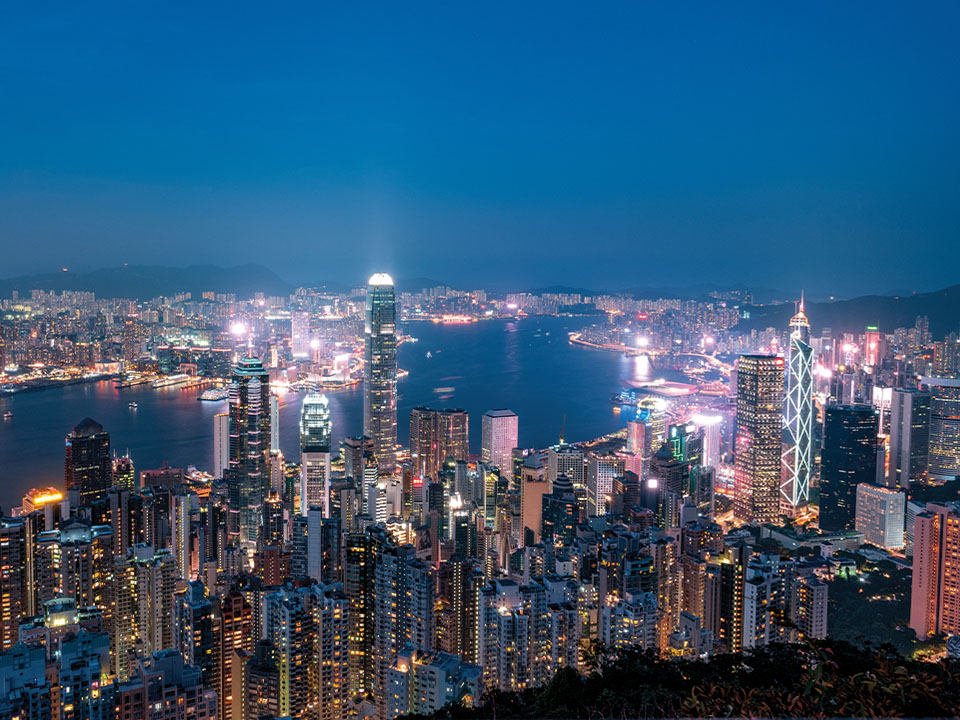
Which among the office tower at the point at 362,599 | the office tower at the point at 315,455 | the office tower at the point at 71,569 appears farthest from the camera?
the office tower at the point at 315,455

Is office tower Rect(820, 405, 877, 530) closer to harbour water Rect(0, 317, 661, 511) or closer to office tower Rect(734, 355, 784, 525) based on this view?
office tower Rect(734, 355, 784, 525)

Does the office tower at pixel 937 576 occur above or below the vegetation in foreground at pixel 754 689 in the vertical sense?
below

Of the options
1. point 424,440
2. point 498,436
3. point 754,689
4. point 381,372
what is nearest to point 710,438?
point 498,436

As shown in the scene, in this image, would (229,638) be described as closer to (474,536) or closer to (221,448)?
(474,536)

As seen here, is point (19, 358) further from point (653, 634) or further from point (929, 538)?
point (929, 538)

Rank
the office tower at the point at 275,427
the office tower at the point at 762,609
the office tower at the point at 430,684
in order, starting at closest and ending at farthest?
the office tower at the point at 430,684 < the office tower at the point at 762,609 < the office tower at the point at 275,427

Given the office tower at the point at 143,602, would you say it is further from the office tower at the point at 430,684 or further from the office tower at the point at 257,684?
the office tower at the point at 430,684

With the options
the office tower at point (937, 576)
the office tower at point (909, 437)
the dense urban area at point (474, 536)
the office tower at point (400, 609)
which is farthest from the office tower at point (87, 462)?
the office tower at point (909, 437)

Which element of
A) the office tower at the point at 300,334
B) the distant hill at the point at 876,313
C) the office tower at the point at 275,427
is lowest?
the office tower at the point at 275,427
